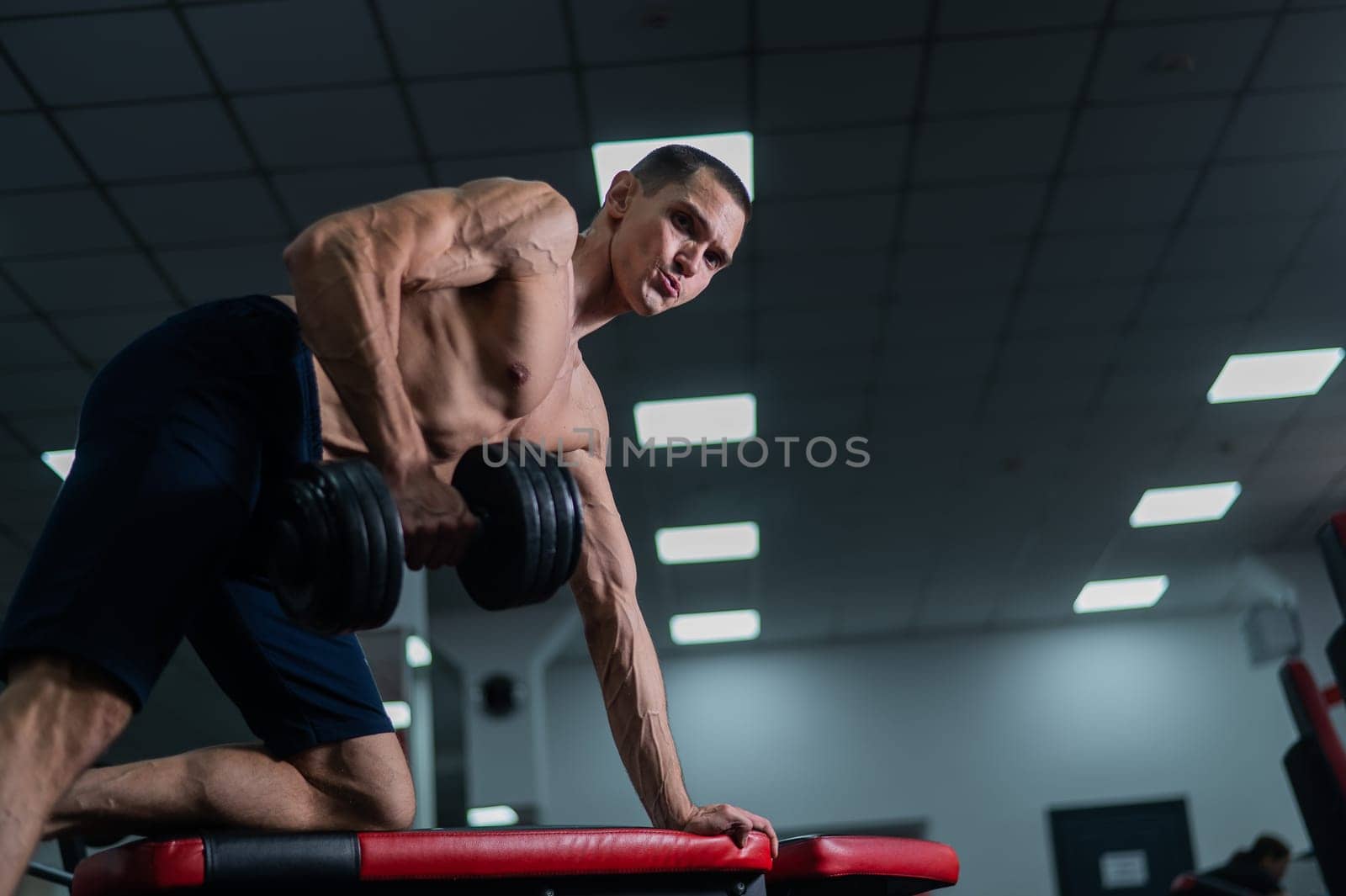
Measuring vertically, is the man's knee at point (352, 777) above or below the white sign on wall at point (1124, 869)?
below

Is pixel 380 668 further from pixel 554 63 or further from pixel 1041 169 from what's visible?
pixel 1041 169

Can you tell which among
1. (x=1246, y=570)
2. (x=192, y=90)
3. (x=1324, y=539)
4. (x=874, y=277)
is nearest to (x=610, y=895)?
(x=1324, y=539)

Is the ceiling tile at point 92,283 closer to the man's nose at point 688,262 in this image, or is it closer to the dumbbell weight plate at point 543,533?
the man's nose at point 688,262

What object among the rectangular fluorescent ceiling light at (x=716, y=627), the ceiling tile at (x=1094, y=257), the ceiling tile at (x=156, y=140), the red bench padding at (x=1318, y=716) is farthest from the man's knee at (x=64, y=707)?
the rectangular fluorescent ceiling light at (x=716, y=627)

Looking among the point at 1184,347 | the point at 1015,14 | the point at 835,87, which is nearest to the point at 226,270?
the point at 835,87

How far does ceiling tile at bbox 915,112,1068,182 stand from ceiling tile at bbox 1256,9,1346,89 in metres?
0.74

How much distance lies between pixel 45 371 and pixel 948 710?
7721 mm

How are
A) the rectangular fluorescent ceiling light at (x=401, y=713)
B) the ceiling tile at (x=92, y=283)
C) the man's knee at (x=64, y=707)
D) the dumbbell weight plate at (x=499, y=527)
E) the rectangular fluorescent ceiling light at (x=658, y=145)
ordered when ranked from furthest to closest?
the rectangular fluorescent ceiling light at (x=401, y=713), the ceiling tile at (x=92, y=283), the rectangular fluorescent ceiling light at (x=658, y=145), the dumbbell weight plate at (x=499, y=527), the man's knee at (x=64, y=707)

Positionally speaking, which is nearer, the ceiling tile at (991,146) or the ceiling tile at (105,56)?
the ceiling tile at (105,56)

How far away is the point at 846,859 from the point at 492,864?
437 millimetres

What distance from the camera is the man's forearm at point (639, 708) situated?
1827 mm

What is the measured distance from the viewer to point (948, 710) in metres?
10.9

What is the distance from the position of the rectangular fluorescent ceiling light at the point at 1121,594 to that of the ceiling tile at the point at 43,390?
760 centimetres

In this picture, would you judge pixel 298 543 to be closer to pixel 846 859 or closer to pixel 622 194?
pixel 846 859
